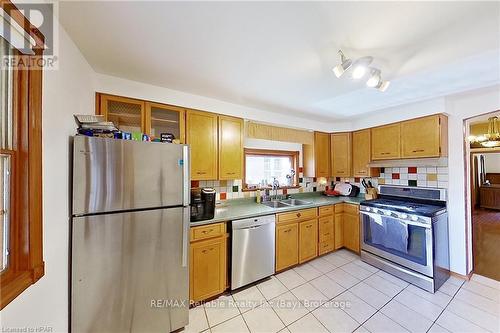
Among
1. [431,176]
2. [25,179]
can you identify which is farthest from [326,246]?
[25,179]

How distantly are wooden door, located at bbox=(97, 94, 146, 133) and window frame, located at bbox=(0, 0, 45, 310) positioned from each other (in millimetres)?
903

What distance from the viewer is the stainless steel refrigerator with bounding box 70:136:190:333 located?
1.25 metres

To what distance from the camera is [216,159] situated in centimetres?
228

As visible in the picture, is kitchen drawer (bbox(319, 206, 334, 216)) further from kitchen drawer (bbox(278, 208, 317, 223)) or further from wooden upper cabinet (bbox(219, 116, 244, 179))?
wooden upper cabinet (bbox(219, 116, 244, 179))

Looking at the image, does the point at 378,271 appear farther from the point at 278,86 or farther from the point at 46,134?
the point at 46,134

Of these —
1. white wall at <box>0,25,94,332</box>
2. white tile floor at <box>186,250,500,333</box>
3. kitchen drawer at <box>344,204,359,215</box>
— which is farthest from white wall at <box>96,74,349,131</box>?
white tile floor at <box>186,250,500,333</box>

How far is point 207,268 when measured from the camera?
187 centimetres

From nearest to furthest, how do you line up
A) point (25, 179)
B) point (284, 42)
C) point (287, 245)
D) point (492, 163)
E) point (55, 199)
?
point (25, 179) < point (55, 199) < point (284, 42) < point (287, 245) < point (492, 163)

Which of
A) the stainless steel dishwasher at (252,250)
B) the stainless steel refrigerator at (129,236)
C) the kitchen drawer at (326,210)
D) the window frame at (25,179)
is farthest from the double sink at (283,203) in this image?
the window frame at (25,179)

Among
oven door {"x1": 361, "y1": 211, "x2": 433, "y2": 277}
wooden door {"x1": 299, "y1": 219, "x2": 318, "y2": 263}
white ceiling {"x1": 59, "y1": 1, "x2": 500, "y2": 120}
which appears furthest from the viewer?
wooden door {"x1": 299, "y1": 219, "x2": 318, "y2": 263}

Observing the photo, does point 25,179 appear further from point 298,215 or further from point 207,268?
point 298,215

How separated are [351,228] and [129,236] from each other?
2.94 m

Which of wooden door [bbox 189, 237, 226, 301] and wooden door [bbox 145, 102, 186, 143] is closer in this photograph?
wooden door [bbox 189, 237, 226, 301]

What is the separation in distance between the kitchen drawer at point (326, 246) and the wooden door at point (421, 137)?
1.59 meters
